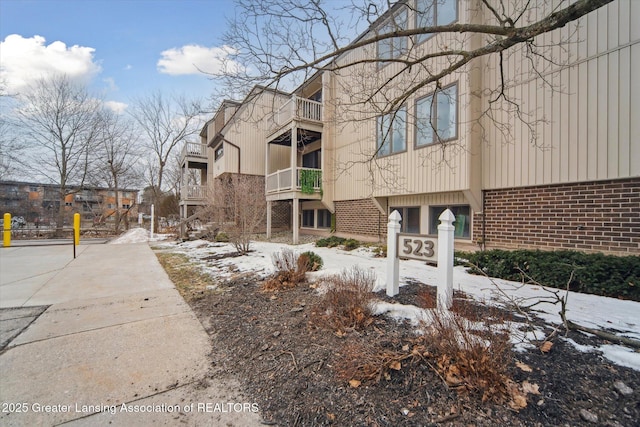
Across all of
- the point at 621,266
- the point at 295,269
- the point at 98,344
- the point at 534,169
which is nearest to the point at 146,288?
the point at 98,344

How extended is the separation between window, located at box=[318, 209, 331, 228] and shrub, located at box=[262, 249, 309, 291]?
320 inches

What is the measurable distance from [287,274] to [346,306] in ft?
6.84

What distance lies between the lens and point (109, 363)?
9.14 ft

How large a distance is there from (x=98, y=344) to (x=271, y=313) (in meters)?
2.03

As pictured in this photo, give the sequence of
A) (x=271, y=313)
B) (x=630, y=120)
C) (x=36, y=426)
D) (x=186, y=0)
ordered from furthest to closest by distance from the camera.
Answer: (x=186, y=0)
(x=630, y=120)
(x=271, y=313)
(x=36, y=426)

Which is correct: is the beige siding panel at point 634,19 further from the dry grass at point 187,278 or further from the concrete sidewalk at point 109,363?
the dry grass at point 187,278

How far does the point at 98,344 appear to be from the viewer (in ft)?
10.5

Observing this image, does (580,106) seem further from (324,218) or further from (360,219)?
(324,218)

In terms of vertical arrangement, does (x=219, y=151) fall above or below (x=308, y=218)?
above

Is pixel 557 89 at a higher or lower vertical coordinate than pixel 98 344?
higher

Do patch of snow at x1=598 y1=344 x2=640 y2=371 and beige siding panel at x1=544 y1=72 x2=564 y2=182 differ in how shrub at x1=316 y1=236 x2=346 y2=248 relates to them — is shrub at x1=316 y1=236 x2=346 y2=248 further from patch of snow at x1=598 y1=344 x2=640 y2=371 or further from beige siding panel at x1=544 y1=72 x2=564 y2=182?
patch of snow at x1=598 y1=344 x2=640 y2=371

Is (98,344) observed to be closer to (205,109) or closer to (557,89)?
(205,109)

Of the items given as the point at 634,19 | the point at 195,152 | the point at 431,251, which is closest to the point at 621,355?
the point at 431,251

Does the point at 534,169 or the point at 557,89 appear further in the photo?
the point at 534,169
